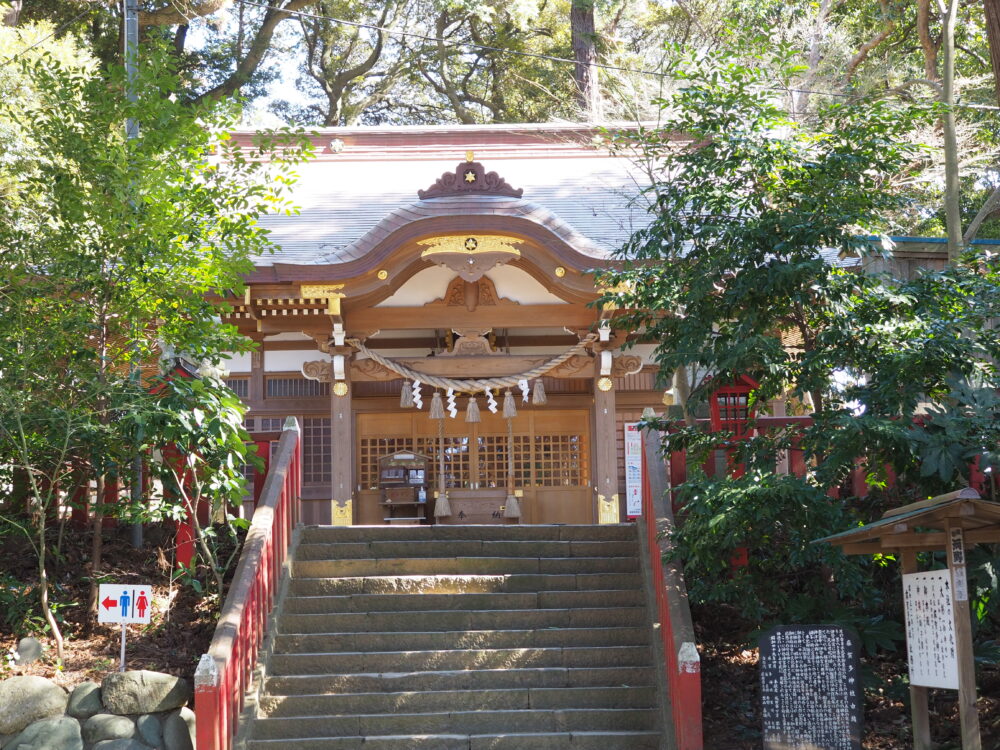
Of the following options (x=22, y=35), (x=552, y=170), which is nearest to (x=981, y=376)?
(x=552, y=170)

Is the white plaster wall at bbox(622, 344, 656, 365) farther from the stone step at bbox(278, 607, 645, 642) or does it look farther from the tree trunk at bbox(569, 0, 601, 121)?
the tree trunk at bbox(569, 0, 601, 121)

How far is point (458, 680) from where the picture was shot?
7531mm

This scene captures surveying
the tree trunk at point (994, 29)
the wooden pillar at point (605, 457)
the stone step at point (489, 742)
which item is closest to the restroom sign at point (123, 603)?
the stone step at point (489, 742)

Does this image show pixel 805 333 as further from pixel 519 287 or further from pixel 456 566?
pixel 519 287

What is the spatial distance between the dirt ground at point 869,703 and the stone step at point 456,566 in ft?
3.76

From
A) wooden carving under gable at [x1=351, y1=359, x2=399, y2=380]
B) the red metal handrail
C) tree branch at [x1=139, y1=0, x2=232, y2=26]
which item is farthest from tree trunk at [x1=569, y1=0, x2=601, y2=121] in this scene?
the red metal handrail

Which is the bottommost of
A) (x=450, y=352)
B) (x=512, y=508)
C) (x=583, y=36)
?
(x=512, y=508)

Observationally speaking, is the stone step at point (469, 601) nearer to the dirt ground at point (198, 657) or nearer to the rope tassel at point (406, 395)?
the dirt ground at point (198, 657)

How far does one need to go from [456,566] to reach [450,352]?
11.6 feet

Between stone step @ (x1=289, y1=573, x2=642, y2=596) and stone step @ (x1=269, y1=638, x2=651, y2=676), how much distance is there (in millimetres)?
787

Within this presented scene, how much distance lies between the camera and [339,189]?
1504cm

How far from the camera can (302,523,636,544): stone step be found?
913cm

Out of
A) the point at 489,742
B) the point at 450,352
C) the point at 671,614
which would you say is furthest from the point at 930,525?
the point at 450,352

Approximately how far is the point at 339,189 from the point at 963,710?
11763 millimetres
